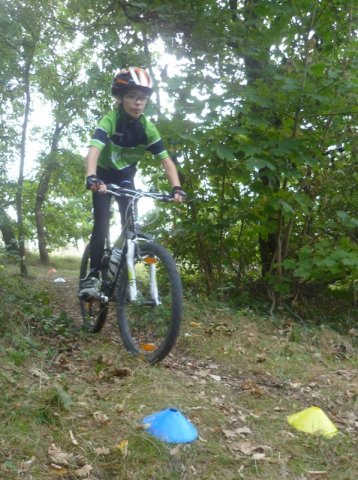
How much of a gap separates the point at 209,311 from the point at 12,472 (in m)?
3.94

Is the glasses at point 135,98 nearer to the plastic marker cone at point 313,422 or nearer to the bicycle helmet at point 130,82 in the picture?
the bicycle helmet at point 130,82

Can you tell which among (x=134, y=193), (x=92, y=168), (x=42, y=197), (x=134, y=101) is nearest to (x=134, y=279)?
(x=134, y=193)

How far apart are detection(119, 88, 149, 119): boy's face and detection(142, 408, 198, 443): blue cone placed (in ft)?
8.45

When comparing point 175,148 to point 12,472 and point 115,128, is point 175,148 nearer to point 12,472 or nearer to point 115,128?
point 115,128

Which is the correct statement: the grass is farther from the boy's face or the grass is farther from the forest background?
the boy's face

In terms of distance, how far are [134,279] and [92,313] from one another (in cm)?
123

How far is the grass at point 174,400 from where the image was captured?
252 cm

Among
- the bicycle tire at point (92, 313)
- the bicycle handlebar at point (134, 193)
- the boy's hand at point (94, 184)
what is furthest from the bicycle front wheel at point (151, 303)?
the boy's hand at point (94, 184)

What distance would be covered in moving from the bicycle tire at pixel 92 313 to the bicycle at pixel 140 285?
Result: 6cm

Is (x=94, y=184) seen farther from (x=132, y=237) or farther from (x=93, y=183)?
(x=132, y=237)

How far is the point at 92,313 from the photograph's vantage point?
521 centimetres

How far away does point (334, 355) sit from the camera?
521 centimetres

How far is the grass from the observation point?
252cm

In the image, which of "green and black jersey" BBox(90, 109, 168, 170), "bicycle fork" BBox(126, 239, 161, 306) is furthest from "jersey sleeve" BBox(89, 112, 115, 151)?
"bicycle fork" BBox(126, 239, 161, 306)
